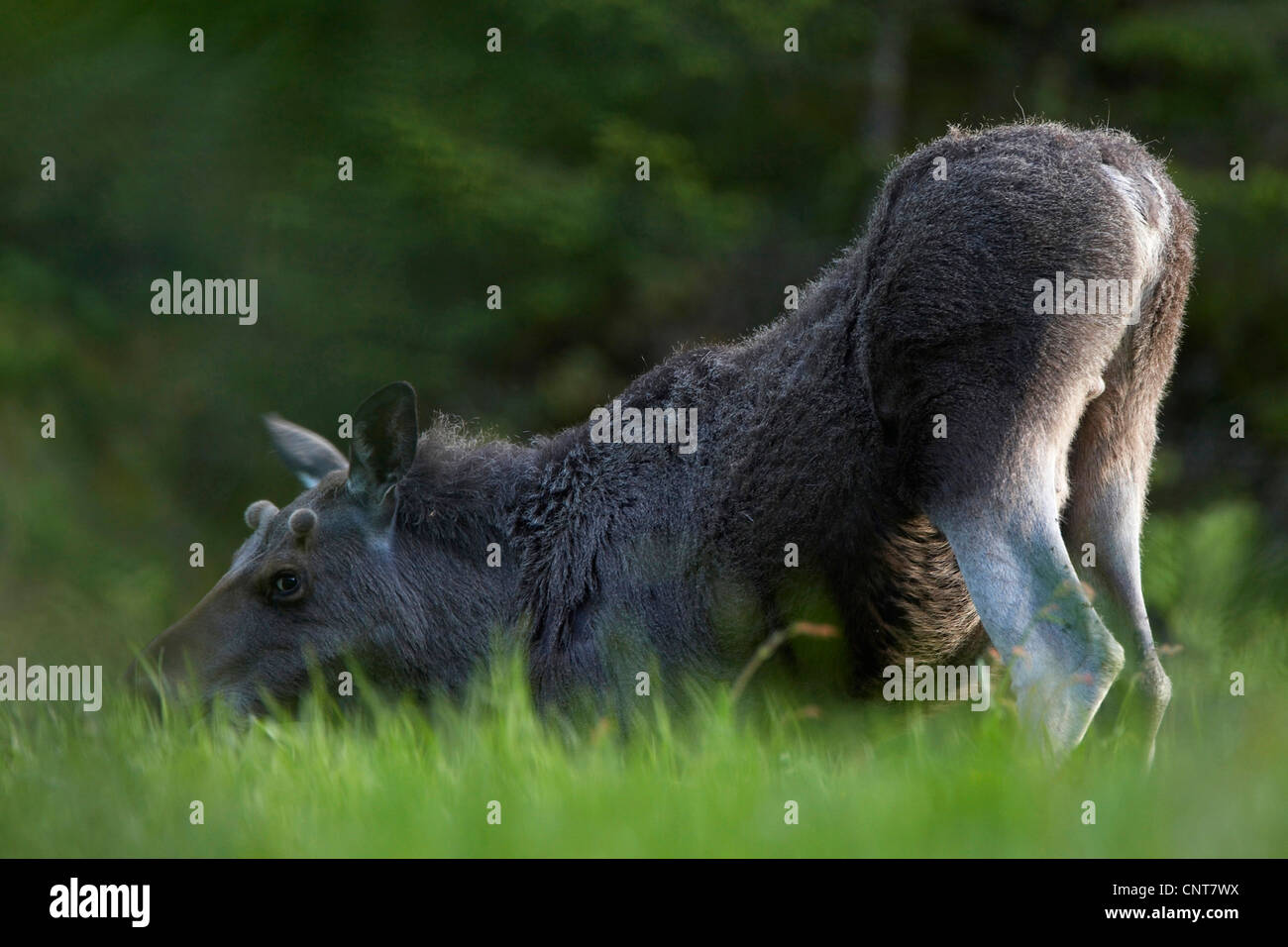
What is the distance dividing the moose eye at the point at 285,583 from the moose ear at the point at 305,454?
0.89m

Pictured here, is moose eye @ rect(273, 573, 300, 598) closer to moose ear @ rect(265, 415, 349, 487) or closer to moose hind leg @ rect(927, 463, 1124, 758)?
moose ear @ rect(265, 415, 349, 487)

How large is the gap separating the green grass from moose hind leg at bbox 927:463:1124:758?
0.43ft

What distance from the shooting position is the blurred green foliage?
12742mm

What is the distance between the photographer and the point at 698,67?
12.6 meters

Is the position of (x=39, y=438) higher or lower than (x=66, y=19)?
lower

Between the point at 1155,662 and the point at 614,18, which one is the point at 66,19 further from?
the point at 1155,662

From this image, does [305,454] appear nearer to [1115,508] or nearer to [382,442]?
[382,442]

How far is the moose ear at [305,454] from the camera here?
6.75 m

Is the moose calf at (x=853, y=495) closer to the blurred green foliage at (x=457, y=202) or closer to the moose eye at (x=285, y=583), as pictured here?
the moose eye at (x=285, y=583)

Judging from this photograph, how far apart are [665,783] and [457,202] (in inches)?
374

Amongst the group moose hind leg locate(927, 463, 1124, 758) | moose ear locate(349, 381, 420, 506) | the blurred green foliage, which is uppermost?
the blurred green foliage

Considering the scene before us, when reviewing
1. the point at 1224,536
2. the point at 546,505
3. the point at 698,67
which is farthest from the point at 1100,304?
the point at 698,67

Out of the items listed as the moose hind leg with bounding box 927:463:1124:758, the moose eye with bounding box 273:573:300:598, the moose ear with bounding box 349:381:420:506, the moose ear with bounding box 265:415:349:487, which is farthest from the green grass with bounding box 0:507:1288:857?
the moose ear with bounding box 265:415:349:487

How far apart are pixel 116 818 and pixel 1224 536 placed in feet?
17.7
